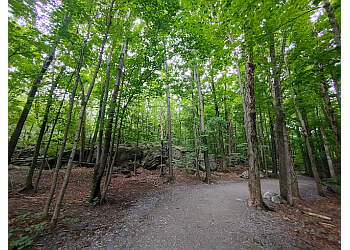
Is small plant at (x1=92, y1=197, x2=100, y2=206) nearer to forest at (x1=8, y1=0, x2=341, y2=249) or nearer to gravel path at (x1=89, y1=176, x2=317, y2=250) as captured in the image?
forest at (x1=8, y1=0, x2=341, y2=249)

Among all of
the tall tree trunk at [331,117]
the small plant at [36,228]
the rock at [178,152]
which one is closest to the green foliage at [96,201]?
the small plant at [36,228]

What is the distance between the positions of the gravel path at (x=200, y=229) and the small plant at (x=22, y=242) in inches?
44.2

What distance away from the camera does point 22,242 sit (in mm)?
2543

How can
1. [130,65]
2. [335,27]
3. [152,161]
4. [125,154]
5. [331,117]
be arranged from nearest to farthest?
[335,27]
[331,117]
[130,65]
[125,154]
[152,161]

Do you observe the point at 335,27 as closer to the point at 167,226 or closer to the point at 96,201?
the point at 167,226

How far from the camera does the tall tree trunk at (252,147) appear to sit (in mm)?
4796

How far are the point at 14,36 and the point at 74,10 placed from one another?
1.60m

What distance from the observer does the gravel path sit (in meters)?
2.73

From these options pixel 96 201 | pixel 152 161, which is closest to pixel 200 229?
pixel 96 201

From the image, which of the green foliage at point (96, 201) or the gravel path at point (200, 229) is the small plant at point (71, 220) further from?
the green foliage at point (96, 201)

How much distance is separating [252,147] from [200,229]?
319cm

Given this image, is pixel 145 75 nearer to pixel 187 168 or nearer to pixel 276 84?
pixel 276 84
